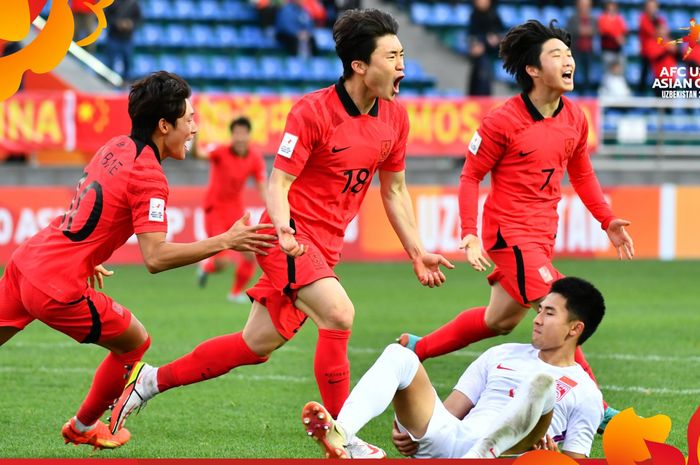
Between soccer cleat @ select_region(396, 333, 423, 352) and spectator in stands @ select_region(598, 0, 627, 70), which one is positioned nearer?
soccer cleat @ select_region(396, 333, 423, 352)

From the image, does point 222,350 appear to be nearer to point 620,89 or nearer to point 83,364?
point 83,364

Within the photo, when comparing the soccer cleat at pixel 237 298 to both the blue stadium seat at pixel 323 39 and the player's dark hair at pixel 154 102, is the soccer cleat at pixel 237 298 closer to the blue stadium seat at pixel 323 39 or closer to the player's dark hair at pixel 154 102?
the player's dark hair at pixel 154 102

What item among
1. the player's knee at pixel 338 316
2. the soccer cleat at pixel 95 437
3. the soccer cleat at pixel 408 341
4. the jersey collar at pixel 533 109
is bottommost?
the soccer cleat at pixel 95 437

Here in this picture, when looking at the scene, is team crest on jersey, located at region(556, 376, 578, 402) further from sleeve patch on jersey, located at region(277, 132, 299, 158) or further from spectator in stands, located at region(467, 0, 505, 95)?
spectator in stands, located at region(467, 0, 505, 95)

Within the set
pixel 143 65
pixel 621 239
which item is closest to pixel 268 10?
pixel 143 65

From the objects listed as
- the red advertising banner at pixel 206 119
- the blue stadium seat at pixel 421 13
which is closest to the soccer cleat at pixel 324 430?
the red advertising banner at pixel 206 119

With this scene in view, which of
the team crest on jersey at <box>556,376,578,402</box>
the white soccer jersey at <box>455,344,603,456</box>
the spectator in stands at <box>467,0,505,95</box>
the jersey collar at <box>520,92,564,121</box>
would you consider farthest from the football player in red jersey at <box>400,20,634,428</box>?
the spectator in stands at <box>467,0,505,95</box>

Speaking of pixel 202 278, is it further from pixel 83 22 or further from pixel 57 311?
pixel 57 311

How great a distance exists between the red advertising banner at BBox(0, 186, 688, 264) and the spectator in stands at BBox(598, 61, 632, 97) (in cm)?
372

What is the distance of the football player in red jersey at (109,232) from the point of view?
5.73m

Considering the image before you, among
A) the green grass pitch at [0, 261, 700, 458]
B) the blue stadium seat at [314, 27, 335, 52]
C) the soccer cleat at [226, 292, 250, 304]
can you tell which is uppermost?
the blue stadium seat at [314, 27, 335, 52]

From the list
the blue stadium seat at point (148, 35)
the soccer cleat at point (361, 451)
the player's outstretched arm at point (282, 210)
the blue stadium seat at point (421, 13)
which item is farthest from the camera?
the blue stadium seat at point (421, 13)

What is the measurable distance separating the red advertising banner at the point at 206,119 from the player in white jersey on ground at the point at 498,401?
1196 centimetres

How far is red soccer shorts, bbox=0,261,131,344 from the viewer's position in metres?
5.88
